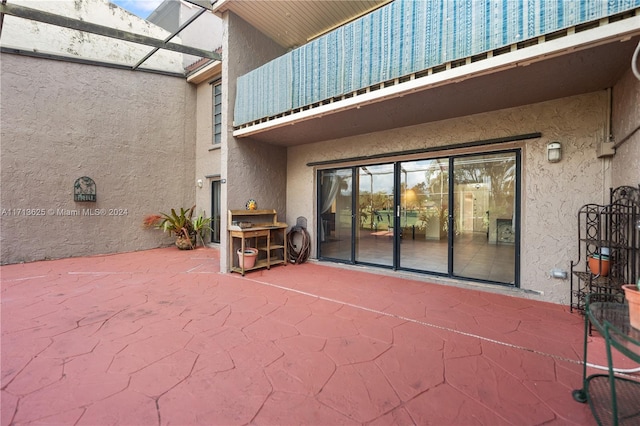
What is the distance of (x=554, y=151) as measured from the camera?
12.0 ft

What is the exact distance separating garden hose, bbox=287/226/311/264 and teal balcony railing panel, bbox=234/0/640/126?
267 cm

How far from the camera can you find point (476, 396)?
1.91 metres

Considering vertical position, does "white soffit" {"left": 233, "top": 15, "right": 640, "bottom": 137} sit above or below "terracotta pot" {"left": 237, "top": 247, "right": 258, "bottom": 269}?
above

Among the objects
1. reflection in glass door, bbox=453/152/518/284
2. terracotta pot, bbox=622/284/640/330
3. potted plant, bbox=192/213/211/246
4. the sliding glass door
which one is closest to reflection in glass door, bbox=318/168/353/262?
the sliding glass door

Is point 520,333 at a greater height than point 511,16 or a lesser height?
lesser

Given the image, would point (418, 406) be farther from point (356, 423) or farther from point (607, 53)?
point (607, 53)

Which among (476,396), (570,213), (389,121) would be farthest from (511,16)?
(476,396)

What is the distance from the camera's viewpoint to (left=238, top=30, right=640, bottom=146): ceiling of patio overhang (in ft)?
9.12

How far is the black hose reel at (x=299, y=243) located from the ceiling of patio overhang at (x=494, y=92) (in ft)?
7.37

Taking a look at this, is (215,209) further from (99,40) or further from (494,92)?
(494,92)

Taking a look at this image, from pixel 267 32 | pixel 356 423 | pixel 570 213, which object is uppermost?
pixel 267 32

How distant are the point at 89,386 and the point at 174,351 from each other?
61cm

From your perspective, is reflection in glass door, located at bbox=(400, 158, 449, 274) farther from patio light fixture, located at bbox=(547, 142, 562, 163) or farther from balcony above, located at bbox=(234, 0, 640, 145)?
patio light fixture, located at bbox=(547, 142, 562, 163)

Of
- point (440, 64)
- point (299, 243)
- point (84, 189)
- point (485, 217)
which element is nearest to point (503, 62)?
point (440, 64)
